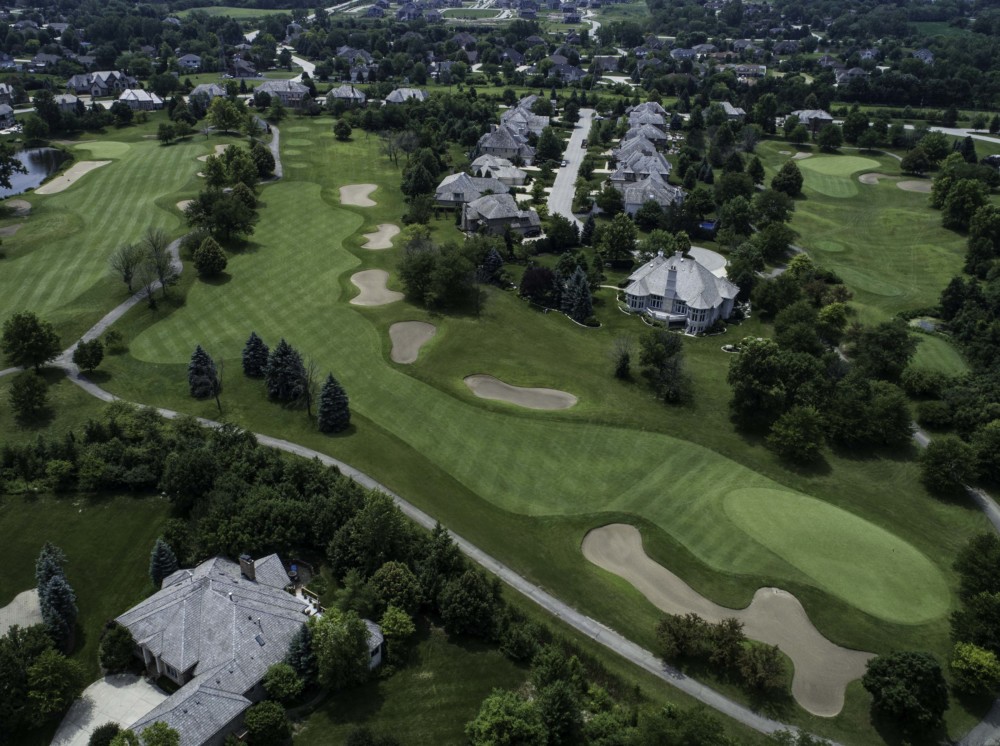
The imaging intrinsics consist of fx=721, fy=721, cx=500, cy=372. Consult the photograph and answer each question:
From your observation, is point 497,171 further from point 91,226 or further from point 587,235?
point 91,226

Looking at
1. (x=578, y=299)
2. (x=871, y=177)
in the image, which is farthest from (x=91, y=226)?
(x=871, y=177)

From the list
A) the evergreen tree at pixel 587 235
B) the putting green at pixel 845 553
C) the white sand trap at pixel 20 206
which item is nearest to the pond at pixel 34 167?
the white sand trap at pixel 20 206

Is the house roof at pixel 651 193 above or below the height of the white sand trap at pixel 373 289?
above

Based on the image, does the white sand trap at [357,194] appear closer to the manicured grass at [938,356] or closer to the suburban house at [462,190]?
the suburban house at [462,190]

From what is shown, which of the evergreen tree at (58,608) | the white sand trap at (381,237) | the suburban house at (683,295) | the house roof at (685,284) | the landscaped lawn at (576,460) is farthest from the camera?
the white sand trap at (381,237)

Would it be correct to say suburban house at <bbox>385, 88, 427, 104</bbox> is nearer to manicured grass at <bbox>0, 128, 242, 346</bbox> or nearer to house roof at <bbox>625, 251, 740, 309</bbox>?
manicured grass at <bbox>0, 128, 242, 346</bbox>

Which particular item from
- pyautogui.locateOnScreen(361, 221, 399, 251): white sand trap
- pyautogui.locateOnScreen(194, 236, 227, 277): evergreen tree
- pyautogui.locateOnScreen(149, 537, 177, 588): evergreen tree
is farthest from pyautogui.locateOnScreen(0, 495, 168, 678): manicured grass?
pyautogui.locateOnScreen(361, 221, 399, 251): white sand trap
